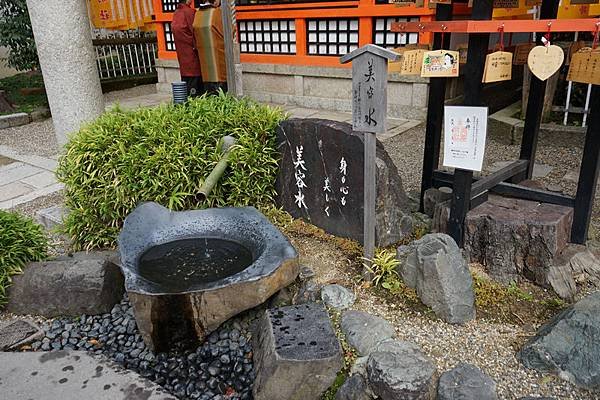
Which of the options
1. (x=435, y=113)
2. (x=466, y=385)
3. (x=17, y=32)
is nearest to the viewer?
(x=466, y=385)

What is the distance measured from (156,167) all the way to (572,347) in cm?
362

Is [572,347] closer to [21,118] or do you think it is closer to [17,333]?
[17,333]

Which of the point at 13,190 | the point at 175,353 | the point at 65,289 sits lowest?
the point at 175,353

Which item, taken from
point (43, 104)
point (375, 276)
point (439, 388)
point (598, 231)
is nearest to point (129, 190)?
point (375, 276)

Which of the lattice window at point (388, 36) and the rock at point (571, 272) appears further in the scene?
the lattice window at point (388, 36)

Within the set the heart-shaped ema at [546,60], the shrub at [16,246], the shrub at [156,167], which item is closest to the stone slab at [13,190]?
the shrub at [156,167]

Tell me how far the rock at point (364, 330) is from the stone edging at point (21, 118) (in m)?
9.80

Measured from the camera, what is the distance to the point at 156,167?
4.58 metres

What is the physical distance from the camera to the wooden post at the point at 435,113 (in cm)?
420

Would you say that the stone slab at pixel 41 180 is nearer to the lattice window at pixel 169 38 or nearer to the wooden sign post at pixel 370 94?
the wooden sign post at pixel 370 94

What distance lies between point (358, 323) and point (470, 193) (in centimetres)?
143

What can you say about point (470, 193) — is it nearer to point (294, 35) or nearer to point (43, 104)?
point (294, 35)

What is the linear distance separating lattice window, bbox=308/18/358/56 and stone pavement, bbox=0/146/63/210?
5.25 m

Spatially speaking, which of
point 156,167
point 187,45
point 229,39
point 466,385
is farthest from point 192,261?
point 187,45
